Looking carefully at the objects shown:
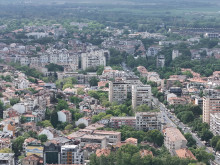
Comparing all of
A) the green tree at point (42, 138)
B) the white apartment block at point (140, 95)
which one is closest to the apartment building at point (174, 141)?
the green tree at point (42, 138)

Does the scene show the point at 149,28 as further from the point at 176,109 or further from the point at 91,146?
the point at 91,146

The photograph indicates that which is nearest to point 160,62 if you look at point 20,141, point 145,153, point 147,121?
point 147,121

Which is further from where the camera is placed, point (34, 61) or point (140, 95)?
point (34, 61)

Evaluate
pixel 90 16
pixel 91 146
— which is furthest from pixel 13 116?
pixel 90 16

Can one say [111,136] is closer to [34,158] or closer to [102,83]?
[34,158]


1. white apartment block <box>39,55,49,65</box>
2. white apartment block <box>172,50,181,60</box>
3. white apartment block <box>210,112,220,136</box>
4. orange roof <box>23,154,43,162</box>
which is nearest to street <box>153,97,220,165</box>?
white apartment block <box>210,112,220,136</box>

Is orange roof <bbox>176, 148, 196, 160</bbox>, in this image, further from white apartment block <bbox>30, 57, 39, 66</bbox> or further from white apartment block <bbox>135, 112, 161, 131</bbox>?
white apartment block <bbox>30, 57, 39, 66</bbox>
